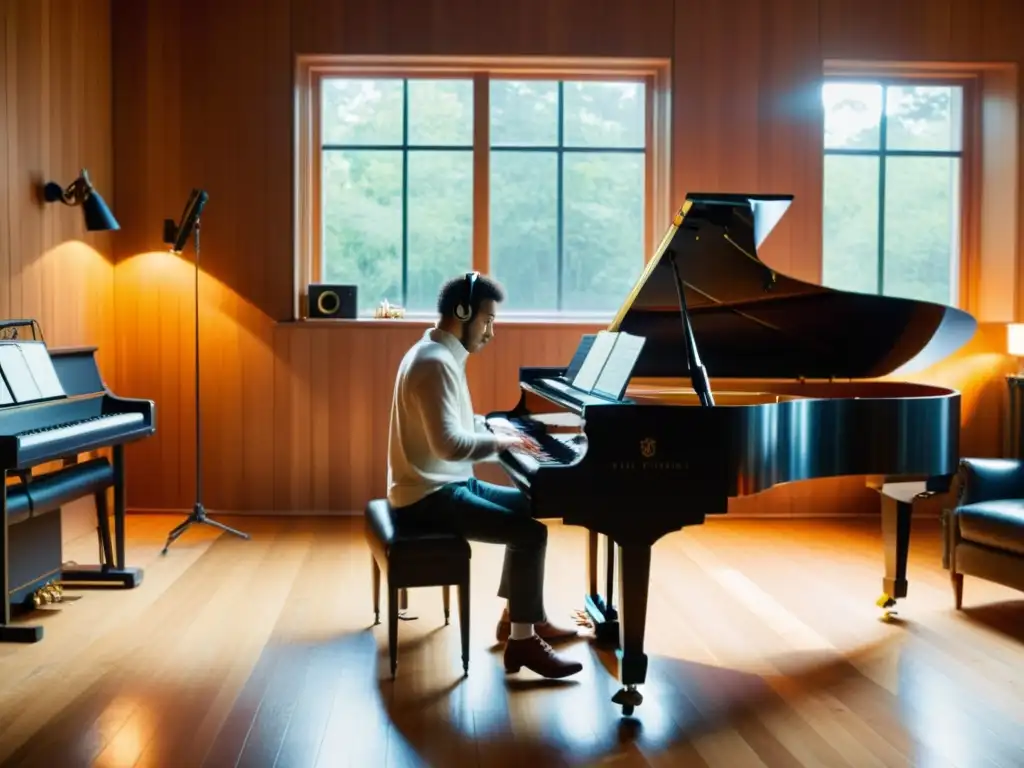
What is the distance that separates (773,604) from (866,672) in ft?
2.88

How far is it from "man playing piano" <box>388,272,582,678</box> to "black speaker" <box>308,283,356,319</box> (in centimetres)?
281

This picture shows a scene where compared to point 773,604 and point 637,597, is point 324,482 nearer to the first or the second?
point 773,604

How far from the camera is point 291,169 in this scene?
6.20 m

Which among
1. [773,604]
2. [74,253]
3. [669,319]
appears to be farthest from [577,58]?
[773,604]

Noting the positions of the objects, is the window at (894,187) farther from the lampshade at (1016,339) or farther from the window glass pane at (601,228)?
the window glass pane at (601,228)

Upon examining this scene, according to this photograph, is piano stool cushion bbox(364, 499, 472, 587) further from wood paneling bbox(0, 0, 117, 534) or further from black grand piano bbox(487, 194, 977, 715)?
wood paneling bbox(0, 0, 117, 534)

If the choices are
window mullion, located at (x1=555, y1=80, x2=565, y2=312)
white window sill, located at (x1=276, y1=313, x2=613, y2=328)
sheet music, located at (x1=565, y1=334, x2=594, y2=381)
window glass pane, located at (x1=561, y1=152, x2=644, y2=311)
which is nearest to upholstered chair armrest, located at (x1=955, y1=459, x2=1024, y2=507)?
sheet music, located at (x1=565, y1=334, x2=594, y2=381)

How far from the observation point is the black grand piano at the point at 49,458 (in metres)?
3.80

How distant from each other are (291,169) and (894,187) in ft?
12.2

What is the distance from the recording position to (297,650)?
3.65 m

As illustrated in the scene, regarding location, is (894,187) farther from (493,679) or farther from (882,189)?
(493,679)

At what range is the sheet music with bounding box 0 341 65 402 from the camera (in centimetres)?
395

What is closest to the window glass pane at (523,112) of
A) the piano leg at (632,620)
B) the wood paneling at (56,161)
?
the wood paneling at (56,161)

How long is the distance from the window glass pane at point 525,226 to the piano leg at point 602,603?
2710mm
